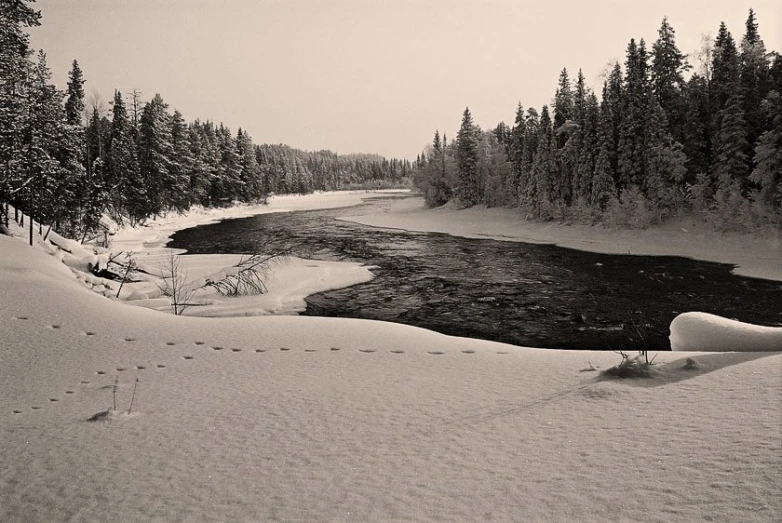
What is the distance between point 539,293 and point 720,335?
11.6m

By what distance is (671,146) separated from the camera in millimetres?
41906

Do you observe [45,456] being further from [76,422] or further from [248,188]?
[248,188]

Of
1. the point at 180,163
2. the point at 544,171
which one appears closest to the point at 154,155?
the point at 180,163

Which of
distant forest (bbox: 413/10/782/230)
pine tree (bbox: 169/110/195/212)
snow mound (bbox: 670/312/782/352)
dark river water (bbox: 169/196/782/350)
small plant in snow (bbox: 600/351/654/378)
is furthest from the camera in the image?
pine tree (bbox: 169/110/195/212)

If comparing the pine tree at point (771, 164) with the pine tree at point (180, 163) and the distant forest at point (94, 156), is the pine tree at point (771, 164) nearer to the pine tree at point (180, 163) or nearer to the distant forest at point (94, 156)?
the distant forest at point (94, 156)

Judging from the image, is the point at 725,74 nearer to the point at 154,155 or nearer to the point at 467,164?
the point at 467,164

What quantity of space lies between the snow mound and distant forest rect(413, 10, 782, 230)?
28579 millimetres

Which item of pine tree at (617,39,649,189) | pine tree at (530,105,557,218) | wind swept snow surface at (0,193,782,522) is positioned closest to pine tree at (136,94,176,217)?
pine tree at (530,105,557,218)

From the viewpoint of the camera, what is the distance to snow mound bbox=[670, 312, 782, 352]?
9398 millimetres

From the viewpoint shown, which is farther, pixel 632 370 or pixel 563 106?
pixel 563 106

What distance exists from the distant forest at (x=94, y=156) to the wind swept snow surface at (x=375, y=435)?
18.5 meters

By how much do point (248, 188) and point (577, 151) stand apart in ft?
184

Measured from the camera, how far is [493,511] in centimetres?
437

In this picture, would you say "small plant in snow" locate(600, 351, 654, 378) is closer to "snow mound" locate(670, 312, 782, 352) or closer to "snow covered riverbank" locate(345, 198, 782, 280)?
"snow mound" locate(670, 312, 782, 352)
